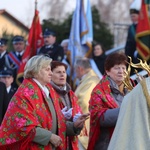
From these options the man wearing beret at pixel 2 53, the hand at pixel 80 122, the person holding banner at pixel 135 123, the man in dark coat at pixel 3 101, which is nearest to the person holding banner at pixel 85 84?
the man in dark coat at pixel 3 101

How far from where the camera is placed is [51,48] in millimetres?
13789

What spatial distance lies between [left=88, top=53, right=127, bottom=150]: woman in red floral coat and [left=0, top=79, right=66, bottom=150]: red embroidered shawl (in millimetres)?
567

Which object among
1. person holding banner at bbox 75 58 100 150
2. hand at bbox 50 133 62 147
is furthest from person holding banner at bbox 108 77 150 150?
person holding banner at bbox 75 58 100 150

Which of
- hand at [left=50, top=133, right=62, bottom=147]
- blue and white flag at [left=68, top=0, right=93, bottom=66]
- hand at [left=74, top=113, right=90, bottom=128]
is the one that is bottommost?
hand at [left=50, top=133, right=62, bottom=147]

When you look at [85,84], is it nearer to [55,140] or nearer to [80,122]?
[80,122]

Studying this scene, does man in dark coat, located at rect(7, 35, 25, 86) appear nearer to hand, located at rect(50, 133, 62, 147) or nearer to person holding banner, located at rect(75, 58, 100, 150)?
person holding banner, located at rect(75, 58, 100, 150)

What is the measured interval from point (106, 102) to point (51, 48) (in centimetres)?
589

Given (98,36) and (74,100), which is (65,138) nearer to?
(74,100)

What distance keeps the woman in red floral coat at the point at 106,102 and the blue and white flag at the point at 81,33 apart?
601cm

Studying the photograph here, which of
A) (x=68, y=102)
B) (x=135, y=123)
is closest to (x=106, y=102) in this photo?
(x=68, y=102)

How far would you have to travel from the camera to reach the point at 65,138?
7980 mm

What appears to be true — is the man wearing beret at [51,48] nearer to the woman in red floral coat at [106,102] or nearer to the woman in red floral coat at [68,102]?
the woman in red floral coat at [68,102]

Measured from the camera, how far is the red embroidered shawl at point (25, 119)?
301 inches

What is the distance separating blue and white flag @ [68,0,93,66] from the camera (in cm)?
1459
